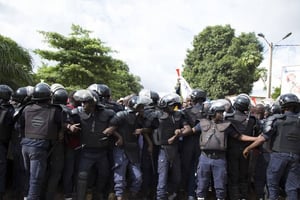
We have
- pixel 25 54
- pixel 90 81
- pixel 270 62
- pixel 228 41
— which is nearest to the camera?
pixel 25 54

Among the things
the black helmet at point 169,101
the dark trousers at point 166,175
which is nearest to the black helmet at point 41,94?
the black helmet at point 169,101

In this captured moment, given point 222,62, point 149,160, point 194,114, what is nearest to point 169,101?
point 194,114

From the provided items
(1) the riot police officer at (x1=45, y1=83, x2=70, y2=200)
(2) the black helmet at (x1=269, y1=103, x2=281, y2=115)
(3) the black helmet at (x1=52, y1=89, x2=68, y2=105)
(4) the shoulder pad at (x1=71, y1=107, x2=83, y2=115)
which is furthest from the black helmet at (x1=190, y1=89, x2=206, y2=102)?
(1) the riot police officer at (x1=45, y1=83, x2=70, y2=200)

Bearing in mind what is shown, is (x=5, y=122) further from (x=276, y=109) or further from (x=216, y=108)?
(x=276, y=109)

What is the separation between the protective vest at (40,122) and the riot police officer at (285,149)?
10.8ft

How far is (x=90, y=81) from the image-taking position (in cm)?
2673

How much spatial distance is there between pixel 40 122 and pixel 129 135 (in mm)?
1475

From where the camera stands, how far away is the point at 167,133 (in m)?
7.00

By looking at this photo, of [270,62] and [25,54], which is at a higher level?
[270,62]

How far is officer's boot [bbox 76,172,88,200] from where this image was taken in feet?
21.3

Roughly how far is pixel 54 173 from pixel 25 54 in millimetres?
11555

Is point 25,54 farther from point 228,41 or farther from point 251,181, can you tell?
point 228,41

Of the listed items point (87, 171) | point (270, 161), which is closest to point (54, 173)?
point (87, 171)

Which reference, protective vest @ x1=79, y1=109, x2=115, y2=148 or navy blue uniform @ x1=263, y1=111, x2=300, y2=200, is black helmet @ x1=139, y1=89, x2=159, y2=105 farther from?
navy blue uniform @ x1=263, y1=111, x2=300, y2=200
